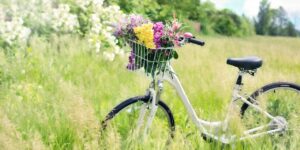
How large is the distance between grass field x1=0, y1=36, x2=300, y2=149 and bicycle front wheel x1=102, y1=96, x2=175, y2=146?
99mm

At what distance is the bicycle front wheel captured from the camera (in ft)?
13.3

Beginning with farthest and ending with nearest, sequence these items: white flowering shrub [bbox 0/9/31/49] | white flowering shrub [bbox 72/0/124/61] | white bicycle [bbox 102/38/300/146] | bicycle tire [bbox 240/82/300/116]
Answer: white flowering shrub [bbox 72/0/124/61]
white flowering shrub [bbox 0/9/31/49]
bicycle tire [bbox 240/82/300/116]
white bicycle [bbox 102/38/300/146]

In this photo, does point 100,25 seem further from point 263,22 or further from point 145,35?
Answer: point 263,22

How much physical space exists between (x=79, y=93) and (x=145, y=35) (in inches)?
43.4

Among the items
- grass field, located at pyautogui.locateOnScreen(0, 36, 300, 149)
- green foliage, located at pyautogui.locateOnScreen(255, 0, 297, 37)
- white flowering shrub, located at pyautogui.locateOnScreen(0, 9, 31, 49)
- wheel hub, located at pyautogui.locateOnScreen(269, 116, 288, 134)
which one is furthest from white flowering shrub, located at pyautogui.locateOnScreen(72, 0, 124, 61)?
green foliage, located at pyautogui.locateOnScreen(255, 0, 297, 37)

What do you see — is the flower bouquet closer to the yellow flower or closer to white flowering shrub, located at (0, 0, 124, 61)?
the yellow flower

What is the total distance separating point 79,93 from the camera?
4.65 m

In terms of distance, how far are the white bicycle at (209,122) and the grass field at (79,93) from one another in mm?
122

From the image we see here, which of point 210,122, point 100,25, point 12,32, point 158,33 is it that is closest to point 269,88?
point 210,122

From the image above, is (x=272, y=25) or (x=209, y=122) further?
(x=272, y=25)

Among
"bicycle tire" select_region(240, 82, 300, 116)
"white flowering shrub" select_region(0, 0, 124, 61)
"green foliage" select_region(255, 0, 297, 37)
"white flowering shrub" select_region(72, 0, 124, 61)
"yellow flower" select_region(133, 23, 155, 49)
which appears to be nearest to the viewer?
"yellow flower" select_region(133, 23, 155, 49)

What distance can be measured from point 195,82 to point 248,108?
8.35 feet

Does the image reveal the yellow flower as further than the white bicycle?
No

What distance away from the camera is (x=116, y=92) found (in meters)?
6.48
